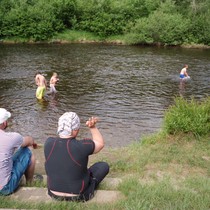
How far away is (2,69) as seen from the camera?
82.2 ft

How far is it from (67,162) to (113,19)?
1650 inches

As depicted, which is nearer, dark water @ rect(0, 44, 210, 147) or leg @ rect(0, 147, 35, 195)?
leg @ rect(0, 147, 35, 195)

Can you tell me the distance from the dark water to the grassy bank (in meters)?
3.55

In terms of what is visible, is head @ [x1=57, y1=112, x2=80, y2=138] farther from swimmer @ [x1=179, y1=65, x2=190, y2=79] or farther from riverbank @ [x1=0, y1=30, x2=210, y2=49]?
riverbank @ [x1=0, y1=30, x2=210, y2=49]

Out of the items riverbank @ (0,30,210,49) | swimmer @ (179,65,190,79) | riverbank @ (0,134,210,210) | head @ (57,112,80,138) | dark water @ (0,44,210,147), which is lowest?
riverbank @ (0,30,210,49)

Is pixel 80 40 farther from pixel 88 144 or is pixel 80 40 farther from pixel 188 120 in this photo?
pixel 88 144

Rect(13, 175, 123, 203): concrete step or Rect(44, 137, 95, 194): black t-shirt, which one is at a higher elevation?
Rect(44, 137, 95, 194): black t-shirt

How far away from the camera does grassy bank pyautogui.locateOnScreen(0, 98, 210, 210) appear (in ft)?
16.4

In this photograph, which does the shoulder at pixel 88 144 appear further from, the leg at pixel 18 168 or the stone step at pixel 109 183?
the leg at pixel 18 168

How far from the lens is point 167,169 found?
7.14 metres

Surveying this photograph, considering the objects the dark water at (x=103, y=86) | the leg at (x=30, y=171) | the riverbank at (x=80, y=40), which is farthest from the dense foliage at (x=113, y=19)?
the leg at (x=30, y=171)

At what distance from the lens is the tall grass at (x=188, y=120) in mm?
8961

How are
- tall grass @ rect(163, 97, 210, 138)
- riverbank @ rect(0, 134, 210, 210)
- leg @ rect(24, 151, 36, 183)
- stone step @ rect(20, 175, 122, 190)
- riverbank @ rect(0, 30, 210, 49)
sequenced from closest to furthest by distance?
1. riverbank @ rect(0, 134, 210, 210)
2. stone step @ rect(20, 175, 122, 190)
3. leg @ rect(24, 151, 36, 183)
4. tall grass @ rect(163, 97, 210, 138)
5. riverbank @ rect(0, 30, 210, 49)

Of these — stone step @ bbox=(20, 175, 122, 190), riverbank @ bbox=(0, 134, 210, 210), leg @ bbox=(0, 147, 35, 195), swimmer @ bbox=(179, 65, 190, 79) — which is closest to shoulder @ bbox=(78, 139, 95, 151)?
riverbank @ bbox=(0, 134, 210, 210)
